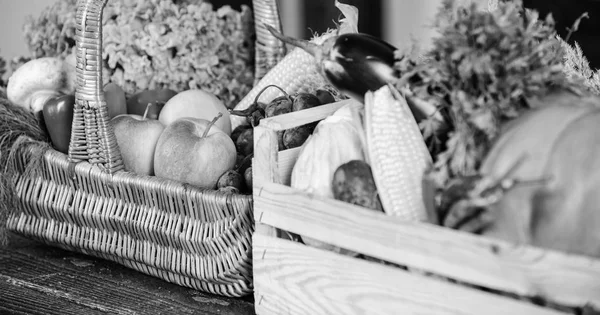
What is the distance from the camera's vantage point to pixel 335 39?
1.11m

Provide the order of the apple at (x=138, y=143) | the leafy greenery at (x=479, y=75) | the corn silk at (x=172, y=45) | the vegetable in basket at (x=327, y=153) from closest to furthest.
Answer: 1. the leafy greenery at (x=479, y=75)
2. the vegetable in basket at (x=327, y=153)
3. the apple at (x=138, y=143)
4. the corn silk at (x=172, y=45)

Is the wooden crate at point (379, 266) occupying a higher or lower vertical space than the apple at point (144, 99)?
lower

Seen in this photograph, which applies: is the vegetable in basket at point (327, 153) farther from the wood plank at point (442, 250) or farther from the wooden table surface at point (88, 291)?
the wooden table surface at point (88, 291)

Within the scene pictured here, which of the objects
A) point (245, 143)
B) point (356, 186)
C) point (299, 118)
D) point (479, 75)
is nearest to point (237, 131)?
point (245, 143)

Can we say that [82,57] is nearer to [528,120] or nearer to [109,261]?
[109,261]

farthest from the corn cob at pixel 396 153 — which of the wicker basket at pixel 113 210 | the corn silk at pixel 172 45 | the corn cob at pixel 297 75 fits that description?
the corn silk at pixel 172 45

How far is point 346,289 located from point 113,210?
0.56m

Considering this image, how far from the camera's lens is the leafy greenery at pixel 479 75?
926 millimetres

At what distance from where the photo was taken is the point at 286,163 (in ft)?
3.78

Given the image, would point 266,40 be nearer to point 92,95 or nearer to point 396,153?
point 92,95

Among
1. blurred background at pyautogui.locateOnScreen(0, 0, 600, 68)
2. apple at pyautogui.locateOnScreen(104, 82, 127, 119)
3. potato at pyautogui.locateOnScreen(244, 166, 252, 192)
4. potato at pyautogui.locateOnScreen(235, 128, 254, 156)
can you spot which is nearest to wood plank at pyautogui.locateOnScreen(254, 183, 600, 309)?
potato at pyautogui.locateOnScreen(244, 166, 252, 192)

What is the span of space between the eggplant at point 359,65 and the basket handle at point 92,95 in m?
0.45

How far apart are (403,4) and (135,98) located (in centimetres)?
193

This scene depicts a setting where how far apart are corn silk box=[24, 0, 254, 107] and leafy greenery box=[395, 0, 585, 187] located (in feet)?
3.23
